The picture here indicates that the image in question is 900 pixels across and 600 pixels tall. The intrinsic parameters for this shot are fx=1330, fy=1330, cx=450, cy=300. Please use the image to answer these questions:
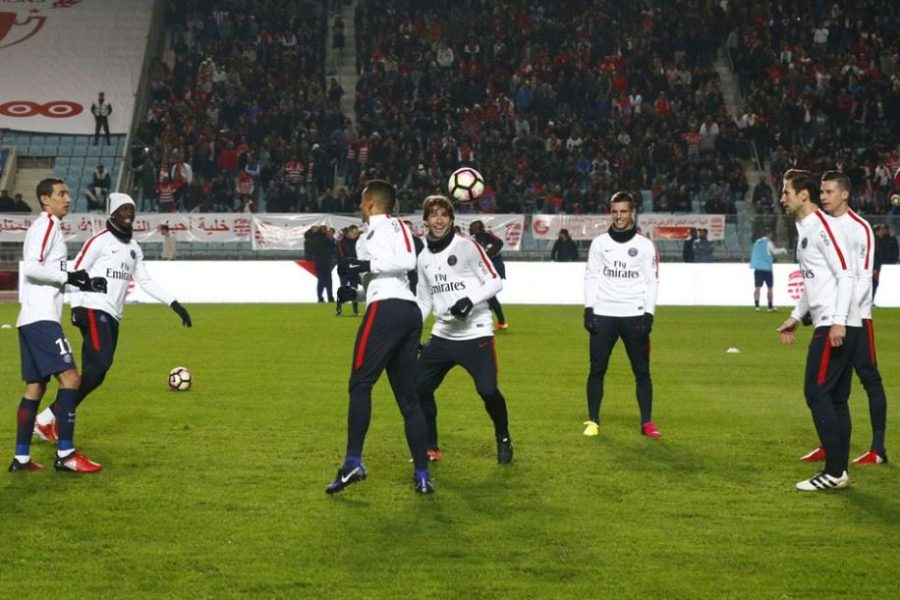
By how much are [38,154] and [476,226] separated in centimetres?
2452

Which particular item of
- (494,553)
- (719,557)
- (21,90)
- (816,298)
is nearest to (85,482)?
(494,553)

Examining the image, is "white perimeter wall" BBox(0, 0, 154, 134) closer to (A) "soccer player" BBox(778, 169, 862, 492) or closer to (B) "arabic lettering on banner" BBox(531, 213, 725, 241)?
(B) "arabic lettering on banner" BBox(531, 213, 725, 241)

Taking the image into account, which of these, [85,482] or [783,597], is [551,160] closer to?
[85,482]

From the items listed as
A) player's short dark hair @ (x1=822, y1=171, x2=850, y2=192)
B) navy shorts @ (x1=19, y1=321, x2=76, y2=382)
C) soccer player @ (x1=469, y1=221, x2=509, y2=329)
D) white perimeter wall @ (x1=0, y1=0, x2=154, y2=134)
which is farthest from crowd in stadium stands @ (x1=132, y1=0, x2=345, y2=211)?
player's short dark hair @ (x1=822, y1=171, x2=850, y2=192)

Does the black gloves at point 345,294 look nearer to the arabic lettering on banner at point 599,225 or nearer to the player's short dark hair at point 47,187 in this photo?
the player's short dark hair at point 47,187

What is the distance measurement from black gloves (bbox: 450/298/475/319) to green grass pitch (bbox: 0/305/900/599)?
121 centimetres

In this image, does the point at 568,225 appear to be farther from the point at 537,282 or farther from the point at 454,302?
the point at 454,302

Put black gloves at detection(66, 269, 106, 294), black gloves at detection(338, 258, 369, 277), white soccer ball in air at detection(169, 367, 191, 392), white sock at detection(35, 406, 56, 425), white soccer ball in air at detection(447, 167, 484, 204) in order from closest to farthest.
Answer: black gloves at detection(338, 258, 369, 277) → black gloves at detection(66, 269, 106, 294) → white sock at detection(35, 406, 56, 425) → white soccer ball in air at detection(447, 167, 484, 204) → white soccer ball in air at detection(169, 367, 191, 392)

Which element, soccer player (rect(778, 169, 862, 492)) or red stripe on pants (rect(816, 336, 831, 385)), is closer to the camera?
soccer player (rect(778, 169, 862, 492))

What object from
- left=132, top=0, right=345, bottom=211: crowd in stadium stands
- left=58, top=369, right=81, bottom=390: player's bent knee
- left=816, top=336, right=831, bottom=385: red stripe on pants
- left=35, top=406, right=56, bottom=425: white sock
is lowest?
left=35, top=406, right=56, bottom=425: white sock

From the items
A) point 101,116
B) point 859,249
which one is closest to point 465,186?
point 859,249

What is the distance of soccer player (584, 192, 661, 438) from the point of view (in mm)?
11672

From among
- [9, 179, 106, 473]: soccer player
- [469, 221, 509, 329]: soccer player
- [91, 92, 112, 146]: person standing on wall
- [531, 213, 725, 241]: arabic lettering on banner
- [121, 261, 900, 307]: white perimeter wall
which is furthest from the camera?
[91, 92, 112, 146]: person standing on wall

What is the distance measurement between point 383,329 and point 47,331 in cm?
265
